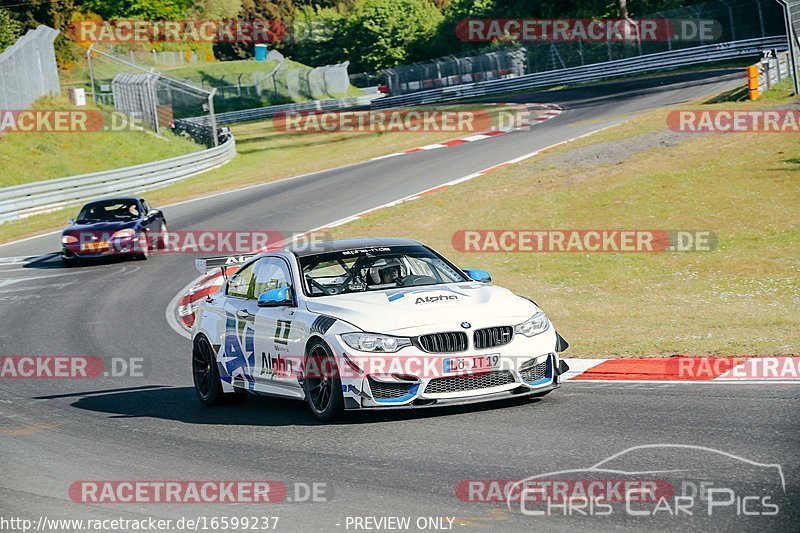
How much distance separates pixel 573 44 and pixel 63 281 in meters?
45.6

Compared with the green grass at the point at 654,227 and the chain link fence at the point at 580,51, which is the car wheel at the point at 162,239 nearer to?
the green grass at the point at 654,227

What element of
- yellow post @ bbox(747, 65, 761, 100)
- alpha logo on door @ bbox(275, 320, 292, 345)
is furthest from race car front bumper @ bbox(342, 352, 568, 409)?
yellow post @ bbox(747, 65, 761, 100)

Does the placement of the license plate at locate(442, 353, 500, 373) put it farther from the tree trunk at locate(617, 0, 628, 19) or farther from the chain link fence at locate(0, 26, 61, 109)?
the tree trunk at locate(617, 0, 628, 19)

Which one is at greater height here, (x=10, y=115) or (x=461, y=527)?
(x=10, y=115)

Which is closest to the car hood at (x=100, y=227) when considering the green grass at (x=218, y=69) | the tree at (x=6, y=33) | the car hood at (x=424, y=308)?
the car hood at (x=424, y=308)

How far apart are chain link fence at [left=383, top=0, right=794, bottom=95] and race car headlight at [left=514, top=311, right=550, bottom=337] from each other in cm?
4886

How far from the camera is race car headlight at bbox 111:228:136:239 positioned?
2378 centimetres

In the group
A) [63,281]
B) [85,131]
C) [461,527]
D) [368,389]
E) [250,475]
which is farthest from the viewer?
[85,131]

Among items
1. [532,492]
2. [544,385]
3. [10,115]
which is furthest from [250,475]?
[10,115]

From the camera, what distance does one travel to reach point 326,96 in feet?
250

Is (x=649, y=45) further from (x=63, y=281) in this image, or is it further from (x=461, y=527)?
(x=461, y=527)

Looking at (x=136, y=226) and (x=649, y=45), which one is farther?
(x=649, y=45)

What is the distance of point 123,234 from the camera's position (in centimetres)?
2381

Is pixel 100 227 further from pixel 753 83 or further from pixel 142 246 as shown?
pixel 753 83
